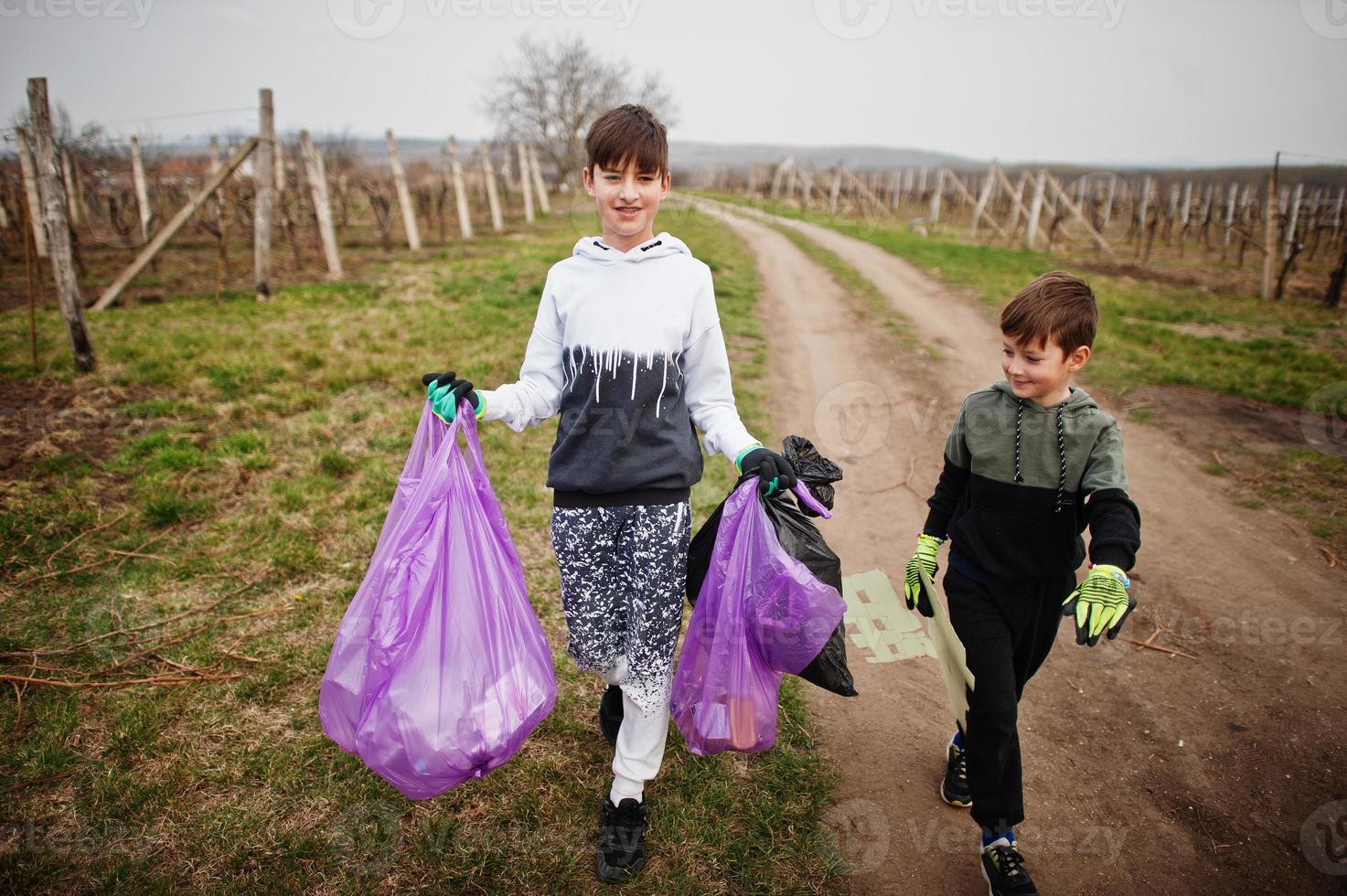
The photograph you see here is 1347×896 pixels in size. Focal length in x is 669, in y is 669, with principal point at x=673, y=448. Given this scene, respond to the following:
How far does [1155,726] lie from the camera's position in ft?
8.92

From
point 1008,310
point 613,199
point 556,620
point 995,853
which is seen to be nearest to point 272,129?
point 556,620

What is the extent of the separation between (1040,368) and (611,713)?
187cm

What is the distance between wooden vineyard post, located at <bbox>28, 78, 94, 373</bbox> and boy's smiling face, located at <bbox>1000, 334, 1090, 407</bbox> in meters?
7.28

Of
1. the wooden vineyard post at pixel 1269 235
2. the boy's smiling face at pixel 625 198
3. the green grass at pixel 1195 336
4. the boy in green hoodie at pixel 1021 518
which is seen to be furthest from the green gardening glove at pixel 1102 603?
the wooden vineyard post at pixel 1269 235

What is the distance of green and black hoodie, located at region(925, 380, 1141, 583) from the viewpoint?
1.76 metres

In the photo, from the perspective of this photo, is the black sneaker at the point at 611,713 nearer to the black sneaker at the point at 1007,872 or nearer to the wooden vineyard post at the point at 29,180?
the black sneaker at the point at 1007,872

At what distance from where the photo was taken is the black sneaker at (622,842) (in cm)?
203

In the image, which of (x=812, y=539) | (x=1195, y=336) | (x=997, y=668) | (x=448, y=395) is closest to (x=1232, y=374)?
(x=1195, y=336)

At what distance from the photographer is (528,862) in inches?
82.4

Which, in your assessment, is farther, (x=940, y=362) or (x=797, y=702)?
(x=940, y=362)

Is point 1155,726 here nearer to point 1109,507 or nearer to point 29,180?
point 1109,507

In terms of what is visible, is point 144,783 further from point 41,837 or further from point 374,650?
point 374,650

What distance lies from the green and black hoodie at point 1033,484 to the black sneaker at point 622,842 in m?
1.28

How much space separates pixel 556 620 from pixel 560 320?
1828 mm
